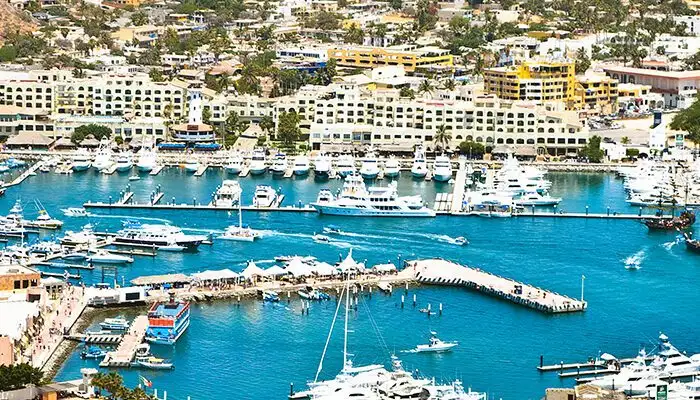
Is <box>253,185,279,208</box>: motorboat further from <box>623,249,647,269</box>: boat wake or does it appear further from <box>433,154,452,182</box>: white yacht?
<box>623,249,647,269</box>: boat wake

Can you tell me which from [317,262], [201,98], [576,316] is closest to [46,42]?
[201,98]

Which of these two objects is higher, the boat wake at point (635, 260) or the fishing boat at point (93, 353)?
the boat wake at point (635, 260)

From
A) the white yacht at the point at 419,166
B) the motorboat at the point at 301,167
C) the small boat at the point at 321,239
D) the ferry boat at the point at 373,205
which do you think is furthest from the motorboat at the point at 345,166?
the small boat at the point at 321,239

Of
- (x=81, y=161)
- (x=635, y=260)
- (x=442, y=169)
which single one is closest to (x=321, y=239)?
(x=635, y=260)

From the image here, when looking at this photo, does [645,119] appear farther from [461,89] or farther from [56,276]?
[56,276]

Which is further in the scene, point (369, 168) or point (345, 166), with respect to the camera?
point (345, 166)

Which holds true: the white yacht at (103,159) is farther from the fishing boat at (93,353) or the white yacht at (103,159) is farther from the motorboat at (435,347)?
the motorboat at (435,347)

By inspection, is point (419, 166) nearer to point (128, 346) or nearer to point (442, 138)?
point (442, 138)

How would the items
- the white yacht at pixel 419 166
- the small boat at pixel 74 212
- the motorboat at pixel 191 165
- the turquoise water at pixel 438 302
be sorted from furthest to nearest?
the motorboat at pixel 191 165
the white yacht at pixel 419 166
the small boat at pixel 74 212
the turquoise water at pixel 438 302
